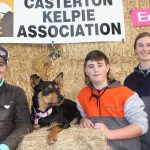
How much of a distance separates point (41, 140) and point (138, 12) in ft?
7.37

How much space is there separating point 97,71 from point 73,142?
667 millimetres

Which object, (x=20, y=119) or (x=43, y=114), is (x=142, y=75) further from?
(x=20, y=119)

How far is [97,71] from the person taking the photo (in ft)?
10.9

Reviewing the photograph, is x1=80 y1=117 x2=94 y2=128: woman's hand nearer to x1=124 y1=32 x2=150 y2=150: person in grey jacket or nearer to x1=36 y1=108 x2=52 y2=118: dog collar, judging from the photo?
x1=36 y1=108 x2=52 y2=118: dog collar

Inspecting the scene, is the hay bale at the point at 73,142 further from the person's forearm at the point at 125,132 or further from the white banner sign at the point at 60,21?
the white banner sign at the point at 60,21

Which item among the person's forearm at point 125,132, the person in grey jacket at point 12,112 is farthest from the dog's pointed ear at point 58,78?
the person's forearm at point 125,132

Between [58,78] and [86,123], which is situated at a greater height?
[58,78]

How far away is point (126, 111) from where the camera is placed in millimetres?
3180

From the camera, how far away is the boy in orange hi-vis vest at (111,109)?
3117mm

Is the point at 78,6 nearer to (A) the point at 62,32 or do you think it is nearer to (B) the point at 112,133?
(A) the point at 62,32

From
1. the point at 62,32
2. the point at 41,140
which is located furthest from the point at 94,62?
the point at 62,32

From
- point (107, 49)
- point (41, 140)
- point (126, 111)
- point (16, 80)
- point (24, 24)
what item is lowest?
point (41, 140)

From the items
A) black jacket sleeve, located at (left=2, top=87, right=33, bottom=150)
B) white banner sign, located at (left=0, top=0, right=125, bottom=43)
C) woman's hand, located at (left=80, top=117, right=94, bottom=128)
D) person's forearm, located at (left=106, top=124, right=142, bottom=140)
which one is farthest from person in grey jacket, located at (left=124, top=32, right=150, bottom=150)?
black jacket sleeve, located at (left=2, top=87, right=33, bottom=150)

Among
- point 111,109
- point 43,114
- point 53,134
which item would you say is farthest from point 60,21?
point 53,134
